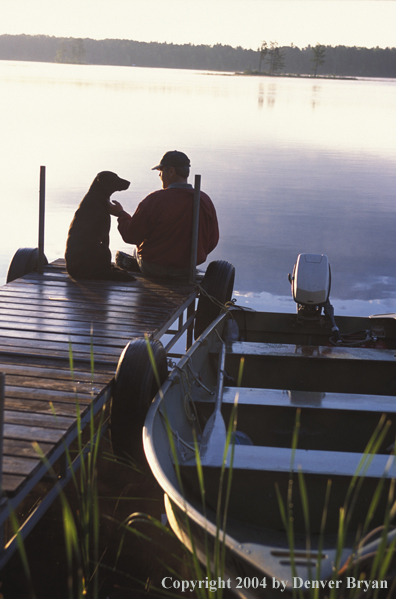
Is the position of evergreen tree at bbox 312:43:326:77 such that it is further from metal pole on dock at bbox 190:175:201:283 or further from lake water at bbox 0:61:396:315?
metal pole on dock at bbox 190:175:201:283

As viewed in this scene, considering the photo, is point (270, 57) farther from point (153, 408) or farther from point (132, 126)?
point (153, 408)

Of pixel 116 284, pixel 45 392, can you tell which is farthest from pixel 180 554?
pixel 116 284

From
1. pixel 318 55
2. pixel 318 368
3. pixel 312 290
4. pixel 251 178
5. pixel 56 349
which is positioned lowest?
pixel 318 368

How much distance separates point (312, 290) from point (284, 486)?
8.14 ft

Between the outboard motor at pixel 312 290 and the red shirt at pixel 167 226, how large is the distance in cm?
106

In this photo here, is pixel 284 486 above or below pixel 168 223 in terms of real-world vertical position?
below

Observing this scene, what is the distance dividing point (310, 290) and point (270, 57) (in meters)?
122

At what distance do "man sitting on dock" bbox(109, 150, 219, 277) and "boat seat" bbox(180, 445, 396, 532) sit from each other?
3056mm

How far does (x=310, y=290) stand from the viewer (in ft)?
16.7

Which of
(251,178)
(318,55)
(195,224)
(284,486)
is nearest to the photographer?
(284,486)

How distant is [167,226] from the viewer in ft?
18.6

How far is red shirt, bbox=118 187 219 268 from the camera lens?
557cm

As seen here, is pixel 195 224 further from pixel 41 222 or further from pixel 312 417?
pixel 312 417

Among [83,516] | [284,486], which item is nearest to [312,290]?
[284,486]
